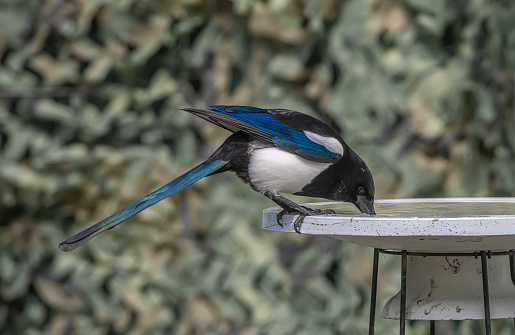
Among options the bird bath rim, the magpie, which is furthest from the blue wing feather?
the bird bath rim

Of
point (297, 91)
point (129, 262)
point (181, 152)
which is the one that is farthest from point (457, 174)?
point (129, 262)

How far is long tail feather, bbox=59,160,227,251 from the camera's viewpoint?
7.44ft

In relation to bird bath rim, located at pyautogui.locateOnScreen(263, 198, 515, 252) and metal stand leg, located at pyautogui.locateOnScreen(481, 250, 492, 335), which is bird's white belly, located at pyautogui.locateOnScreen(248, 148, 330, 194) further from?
metal stand leg, located at pyautogui.locateOnScreen(481, 250, 492, 335)

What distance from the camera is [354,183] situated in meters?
2.62

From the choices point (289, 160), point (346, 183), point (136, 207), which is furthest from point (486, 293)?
point (136, 207)

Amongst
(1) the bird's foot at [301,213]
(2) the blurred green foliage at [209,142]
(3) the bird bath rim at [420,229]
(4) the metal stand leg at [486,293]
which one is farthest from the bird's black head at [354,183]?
(2) the blurred green foliage at [209,142]

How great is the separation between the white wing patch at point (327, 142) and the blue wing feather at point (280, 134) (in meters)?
0.01

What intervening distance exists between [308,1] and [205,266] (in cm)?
132

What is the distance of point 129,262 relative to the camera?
3.55 metres

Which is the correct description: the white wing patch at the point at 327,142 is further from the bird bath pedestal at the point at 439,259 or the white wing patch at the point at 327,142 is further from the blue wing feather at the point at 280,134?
the bird bath pedestal at the point at 439,259

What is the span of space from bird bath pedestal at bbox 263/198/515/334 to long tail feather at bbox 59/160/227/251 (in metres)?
0.29

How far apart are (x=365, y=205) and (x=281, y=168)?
309mm

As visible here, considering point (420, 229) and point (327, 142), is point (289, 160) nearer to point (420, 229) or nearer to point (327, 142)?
point (327, 142)

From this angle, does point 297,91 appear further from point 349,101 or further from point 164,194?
point 164,194
